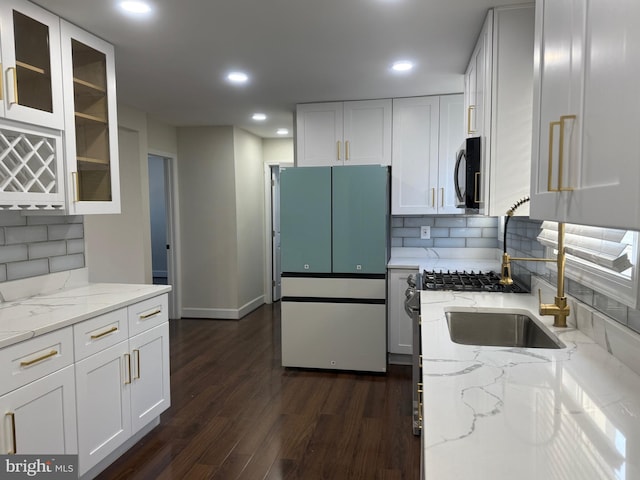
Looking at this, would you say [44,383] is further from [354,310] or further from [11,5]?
[354,310]

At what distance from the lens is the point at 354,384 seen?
3412 mm

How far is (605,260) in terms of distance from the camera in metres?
1.46

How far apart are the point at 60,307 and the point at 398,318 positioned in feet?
8.27

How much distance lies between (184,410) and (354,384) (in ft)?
4.15

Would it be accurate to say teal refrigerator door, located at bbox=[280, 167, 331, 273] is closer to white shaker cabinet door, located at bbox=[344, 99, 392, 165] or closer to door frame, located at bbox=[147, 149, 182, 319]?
white shaker cabinet door, located at bbox=[344, 99, 392, 165]

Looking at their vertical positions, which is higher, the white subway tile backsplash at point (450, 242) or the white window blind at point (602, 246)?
the white window blind at point (602, 246)

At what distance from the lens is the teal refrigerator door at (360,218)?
3.51 meters

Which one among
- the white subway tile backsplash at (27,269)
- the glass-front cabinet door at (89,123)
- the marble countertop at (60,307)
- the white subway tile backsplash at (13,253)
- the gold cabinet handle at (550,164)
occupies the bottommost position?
the marble countertop at (60,307)

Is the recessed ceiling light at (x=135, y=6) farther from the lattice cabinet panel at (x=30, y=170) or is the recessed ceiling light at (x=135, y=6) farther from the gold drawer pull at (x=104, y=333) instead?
the gold drawer pull at (x=104, y=333)


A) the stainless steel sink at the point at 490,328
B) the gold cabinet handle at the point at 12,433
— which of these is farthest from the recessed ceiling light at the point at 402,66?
the gold cabinet handle at the point at 12,433

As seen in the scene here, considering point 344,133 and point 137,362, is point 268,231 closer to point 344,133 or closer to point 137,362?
point 344,133

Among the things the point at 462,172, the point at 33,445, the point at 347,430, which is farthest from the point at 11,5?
the point at 347,430

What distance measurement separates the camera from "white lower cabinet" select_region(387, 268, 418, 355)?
3658 millimetres

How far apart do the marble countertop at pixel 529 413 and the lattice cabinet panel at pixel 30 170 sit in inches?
75.1
